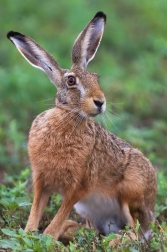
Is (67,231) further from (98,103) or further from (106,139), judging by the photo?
(98,103)

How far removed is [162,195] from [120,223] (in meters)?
→ 0.63

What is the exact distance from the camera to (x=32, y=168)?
7254mm

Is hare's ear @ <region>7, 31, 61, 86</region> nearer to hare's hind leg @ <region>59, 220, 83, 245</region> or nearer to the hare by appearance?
the hare

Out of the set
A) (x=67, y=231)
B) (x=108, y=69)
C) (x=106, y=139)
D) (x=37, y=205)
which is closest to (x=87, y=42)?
(x=106, y=139)

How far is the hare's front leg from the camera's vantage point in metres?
7.06

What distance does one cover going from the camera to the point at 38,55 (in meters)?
7.48

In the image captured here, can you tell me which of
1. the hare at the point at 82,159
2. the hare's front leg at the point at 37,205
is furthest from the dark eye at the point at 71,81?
the hare's front leg at the point at 37,205

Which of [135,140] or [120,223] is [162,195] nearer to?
[120,223]

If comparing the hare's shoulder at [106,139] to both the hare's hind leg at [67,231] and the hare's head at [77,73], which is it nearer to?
the hare's head at [77,73]

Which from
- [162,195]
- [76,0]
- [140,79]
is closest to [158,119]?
[140,79]

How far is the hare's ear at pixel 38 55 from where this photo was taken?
24.4ft

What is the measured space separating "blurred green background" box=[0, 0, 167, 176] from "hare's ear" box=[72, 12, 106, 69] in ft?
1.76

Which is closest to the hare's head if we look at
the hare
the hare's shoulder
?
the hare

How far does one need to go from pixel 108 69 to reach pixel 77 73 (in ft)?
24.8
